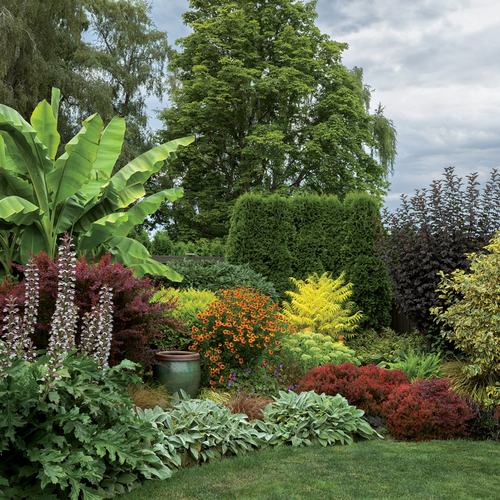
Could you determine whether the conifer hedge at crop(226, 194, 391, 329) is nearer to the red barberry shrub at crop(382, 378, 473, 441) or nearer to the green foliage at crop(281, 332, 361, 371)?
the green foliage at crop(281, 332, 361, 371)

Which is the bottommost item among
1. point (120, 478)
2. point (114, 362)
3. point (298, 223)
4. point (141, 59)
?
point (120, 478)

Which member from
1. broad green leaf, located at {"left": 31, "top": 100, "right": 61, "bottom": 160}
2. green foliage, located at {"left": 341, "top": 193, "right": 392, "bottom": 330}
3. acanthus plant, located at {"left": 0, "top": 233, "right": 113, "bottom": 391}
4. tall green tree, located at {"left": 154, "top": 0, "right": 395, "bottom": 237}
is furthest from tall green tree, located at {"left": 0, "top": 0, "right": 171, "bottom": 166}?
acanthus plant, located at {"left": 0, "top": 233, "right": 113, "bottom": 391}

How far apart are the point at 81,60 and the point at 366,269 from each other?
1507 cm

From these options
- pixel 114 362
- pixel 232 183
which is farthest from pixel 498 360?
pixel 232 183

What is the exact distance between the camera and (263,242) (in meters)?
10.5

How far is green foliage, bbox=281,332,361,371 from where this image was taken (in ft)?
23.0

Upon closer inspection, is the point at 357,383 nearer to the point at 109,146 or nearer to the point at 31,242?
the point at 31,242

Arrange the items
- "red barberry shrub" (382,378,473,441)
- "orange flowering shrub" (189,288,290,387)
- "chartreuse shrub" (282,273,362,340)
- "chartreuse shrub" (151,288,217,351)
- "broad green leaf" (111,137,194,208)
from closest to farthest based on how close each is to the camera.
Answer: "red barberry shrub" (382,378,473,441)
"orange flowering shrub" (189,288,290,387)
"chartreuse shrub" (151,288,217,351)
"broad green leaf" (111,137,194,208)
"chartreuse shrub" (282,273,362,340)

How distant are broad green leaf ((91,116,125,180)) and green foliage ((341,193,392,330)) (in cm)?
524

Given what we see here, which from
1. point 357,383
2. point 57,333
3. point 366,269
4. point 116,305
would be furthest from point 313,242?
point 57,333

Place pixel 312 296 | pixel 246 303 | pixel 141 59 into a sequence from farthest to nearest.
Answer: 1. pixel 141 59
2. pixel 312 296
3. pixel 246 303

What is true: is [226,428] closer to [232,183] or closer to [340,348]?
[340,348]

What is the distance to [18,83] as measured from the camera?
15.6 meters

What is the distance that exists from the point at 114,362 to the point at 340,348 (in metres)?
3.81
